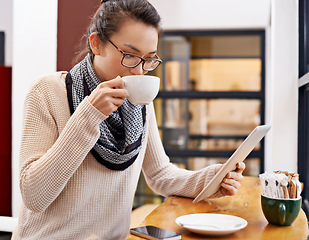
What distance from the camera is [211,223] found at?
104cm

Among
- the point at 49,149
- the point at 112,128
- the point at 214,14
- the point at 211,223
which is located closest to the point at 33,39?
the point at 112,128

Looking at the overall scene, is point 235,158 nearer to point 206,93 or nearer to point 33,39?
point 33,39

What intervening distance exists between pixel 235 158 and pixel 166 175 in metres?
0.39

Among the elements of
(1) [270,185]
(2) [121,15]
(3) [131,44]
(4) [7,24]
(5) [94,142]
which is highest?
(4) [7,24]

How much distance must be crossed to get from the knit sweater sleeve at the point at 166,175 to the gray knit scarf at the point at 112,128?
159mm

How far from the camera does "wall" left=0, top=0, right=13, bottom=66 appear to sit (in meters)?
2.48

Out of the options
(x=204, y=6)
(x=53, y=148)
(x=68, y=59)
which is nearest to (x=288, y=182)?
(x=53, y=148)

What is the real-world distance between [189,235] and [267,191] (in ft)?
0.90

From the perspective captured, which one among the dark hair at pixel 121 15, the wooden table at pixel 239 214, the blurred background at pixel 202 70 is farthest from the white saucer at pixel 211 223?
the blurred background at pixel 202 70

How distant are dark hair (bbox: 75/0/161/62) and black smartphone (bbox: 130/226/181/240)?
0.62 meters

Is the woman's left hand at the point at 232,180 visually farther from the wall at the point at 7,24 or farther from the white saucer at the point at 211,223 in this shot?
the wall at the point at 7,24

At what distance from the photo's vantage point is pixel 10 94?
8.19 ft

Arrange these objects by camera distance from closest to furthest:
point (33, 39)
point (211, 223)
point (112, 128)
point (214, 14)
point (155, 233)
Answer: point (155, 233)
point (211, 223)
point (112, 128)
point (33, 39)
point (214, 14)

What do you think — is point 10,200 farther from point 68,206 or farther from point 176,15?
point 176,15
